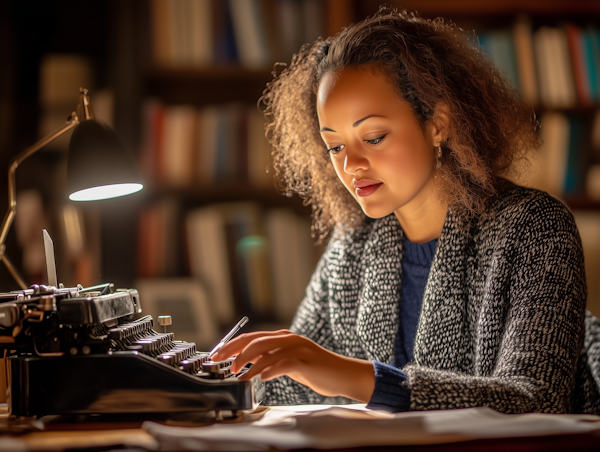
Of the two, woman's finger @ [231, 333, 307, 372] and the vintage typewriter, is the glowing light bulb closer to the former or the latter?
the vintage typewriter

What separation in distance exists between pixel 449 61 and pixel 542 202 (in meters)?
0.38

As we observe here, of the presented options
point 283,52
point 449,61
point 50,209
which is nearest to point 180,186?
point 50,209

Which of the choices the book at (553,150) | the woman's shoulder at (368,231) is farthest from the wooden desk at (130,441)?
the book at (553,150)

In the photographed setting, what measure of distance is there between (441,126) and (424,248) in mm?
279

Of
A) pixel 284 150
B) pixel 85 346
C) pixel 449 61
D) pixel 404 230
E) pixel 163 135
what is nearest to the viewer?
pixel 85 346

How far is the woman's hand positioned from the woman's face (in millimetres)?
414

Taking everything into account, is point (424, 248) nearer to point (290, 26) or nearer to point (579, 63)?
point (290, 26)

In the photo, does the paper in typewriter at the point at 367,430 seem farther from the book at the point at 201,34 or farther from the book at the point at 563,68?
the book at the point at 563,68

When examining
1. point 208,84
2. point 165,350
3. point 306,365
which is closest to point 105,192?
point 165,350

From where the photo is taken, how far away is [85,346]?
83cm

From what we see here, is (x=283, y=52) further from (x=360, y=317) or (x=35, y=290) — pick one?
(x=35, y=290)

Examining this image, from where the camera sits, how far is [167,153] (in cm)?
201

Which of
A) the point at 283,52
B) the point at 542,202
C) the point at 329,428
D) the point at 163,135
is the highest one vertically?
the point at 283,52

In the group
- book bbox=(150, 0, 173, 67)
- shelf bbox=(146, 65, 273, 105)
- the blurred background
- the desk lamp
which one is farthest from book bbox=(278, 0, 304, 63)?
the desk lamp
